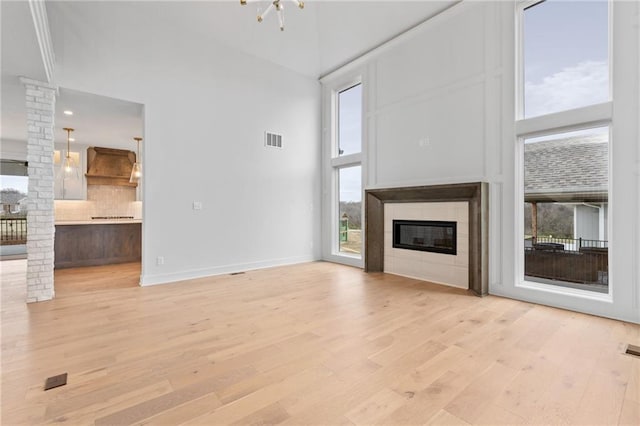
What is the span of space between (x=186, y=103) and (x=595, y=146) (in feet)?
19.3

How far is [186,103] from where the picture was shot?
5078mm

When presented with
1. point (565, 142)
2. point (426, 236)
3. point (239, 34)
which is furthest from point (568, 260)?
point (239, 34)

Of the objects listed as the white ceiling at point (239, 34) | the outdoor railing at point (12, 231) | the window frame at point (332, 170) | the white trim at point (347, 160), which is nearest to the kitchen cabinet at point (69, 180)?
the white ceiling at point (239, 34)

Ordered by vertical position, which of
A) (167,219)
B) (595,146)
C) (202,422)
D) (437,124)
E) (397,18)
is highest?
(397,18)

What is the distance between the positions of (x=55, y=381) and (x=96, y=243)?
528 cm

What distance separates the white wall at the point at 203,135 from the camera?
4402 mm

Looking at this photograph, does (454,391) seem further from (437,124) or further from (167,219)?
(167,219)

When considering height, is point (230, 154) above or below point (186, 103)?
below

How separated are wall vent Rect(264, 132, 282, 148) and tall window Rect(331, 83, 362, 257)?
128 centimetres

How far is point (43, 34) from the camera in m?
3.17

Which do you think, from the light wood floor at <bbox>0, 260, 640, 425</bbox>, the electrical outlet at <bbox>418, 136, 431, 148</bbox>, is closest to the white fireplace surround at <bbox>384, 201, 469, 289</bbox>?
the light wood floor at <bbox>0, 260, 640, 425</bbox>

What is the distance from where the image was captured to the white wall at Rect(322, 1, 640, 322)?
10.3 feet

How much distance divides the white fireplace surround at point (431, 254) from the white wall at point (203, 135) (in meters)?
1.97

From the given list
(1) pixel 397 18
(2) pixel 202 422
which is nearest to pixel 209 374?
(2) pixel 202 422
